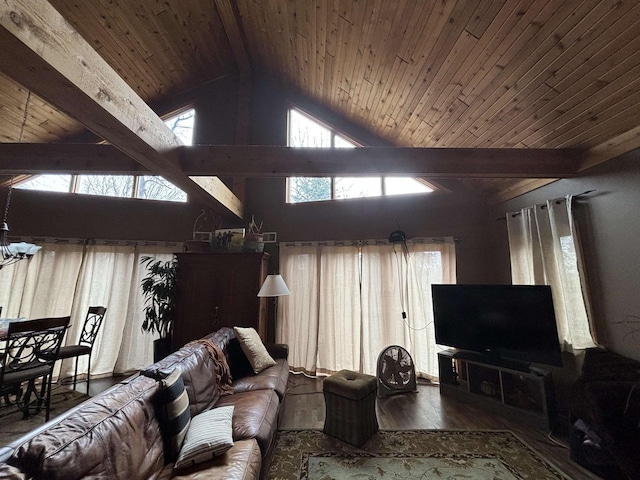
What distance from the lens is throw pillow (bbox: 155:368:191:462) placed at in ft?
5.04

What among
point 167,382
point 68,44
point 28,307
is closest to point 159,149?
point 68,44

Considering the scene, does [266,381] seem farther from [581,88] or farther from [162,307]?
[581,88]

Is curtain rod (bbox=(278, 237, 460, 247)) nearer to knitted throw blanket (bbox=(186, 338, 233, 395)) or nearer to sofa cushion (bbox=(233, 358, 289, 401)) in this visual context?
sofa cushion (bbox=(233, 358, 289, 401))

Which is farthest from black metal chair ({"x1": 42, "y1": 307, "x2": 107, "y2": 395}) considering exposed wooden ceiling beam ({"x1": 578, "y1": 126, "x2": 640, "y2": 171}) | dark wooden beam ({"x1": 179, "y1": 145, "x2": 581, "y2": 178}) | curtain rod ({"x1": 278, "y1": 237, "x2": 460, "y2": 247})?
exposed wooden ceiling beam ({"x1": 578, "y1": 126, "x2": 640, "y2": 171})

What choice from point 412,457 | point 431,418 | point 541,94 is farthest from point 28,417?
point 541,94

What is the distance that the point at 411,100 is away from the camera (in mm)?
3104

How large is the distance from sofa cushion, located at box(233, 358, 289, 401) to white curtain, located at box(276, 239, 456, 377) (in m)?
1.20

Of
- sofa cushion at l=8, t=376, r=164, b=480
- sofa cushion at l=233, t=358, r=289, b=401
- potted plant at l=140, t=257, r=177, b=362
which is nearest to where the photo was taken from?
sofa cushion at l=8, t=376, r=164, b=480

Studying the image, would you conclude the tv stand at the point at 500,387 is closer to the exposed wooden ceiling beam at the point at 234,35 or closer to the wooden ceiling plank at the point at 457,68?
the wooden ceiling plank at the point at 457,68

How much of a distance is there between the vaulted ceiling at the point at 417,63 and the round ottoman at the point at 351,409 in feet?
7.15

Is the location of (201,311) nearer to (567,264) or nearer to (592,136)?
(567,264)

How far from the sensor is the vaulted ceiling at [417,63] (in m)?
1.86

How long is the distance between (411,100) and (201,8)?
2.97m

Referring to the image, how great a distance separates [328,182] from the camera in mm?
4496
